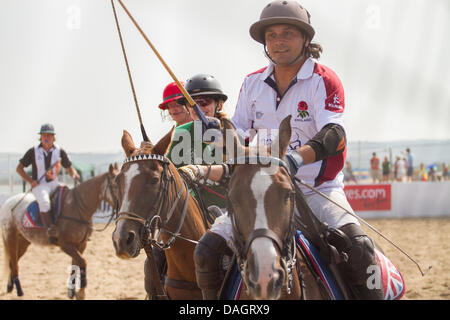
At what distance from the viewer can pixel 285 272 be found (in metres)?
1.98

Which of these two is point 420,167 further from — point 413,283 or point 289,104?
point 289,104

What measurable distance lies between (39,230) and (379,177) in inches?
669

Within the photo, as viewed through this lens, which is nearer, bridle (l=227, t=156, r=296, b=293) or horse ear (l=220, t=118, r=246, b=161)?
bridle (l=227, t=156, r=296, b=293)

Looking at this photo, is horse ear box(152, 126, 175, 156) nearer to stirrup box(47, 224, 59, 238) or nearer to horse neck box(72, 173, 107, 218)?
horse neck box(72, 173, 107, 218)

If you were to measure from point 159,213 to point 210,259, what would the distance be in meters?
0.77

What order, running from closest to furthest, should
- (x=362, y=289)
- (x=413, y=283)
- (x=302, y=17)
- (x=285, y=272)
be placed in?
(x=285, y=272) < (x=362, y=289) < (x=302, y=17) < (x=413, y=283)

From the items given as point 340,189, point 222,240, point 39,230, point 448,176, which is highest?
point 340,189

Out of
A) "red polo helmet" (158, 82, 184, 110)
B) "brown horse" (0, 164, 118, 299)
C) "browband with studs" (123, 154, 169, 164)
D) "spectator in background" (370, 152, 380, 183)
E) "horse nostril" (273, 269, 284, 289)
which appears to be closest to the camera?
"horse nostril" (273, 269, 284, 289)

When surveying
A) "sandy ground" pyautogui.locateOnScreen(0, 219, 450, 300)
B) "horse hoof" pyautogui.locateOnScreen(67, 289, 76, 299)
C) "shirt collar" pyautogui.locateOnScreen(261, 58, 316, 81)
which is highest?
"shirt collar" pyautogui.locateOnScreen(261, 58, 316, 81)

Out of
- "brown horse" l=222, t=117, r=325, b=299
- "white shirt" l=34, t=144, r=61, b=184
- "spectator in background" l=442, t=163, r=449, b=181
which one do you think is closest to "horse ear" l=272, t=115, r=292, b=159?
"brown horse" l=222, t=117, r=325, b=299

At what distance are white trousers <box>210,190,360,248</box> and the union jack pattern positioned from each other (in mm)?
399

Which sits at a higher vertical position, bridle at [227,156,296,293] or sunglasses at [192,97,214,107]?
sunglasses at [192,97,214,107]

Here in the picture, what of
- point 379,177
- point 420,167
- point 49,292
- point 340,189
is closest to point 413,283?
point 340,189

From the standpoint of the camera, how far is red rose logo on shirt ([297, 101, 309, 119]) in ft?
9.43
